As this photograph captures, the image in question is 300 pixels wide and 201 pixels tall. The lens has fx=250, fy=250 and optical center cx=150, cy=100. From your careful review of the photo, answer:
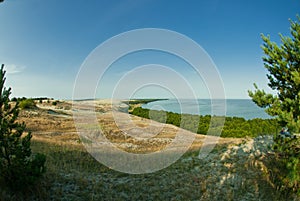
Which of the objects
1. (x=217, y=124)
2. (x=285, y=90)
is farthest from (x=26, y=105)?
(x=285, y=90)

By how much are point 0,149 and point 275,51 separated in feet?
25.9

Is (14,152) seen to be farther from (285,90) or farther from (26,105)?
(26,105)

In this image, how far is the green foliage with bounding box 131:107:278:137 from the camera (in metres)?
21.2

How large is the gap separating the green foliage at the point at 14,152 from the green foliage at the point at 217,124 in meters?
11.9

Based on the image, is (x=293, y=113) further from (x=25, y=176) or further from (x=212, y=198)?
(x=25, y=176)

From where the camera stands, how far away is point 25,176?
6.72 m

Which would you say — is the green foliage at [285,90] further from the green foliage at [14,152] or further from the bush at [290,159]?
the green foliage at [14,152]

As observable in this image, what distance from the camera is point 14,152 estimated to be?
6.57m

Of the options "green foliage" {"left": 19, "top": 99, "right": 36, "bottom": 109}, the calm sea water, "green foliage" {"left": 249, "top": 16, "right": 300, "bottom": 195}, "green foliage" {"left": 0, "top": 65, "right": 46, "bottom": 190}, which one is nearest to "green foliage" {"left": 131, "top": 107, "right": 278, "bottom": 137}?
the calm sea water

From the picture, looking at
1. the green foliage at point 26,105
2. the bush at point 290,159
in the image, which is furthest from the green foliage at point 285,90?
the green foliage at point 26,105

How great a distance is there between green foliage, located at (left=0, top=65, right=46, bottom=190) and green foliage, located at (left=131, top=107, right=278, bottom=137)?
11931 mm

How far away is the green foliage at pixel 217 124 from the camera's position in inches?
834

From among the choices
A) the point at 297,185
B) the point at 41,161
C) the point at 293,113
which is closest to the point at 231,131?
the point at 297,185

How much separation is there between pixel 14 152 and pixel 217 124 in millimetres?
23320
